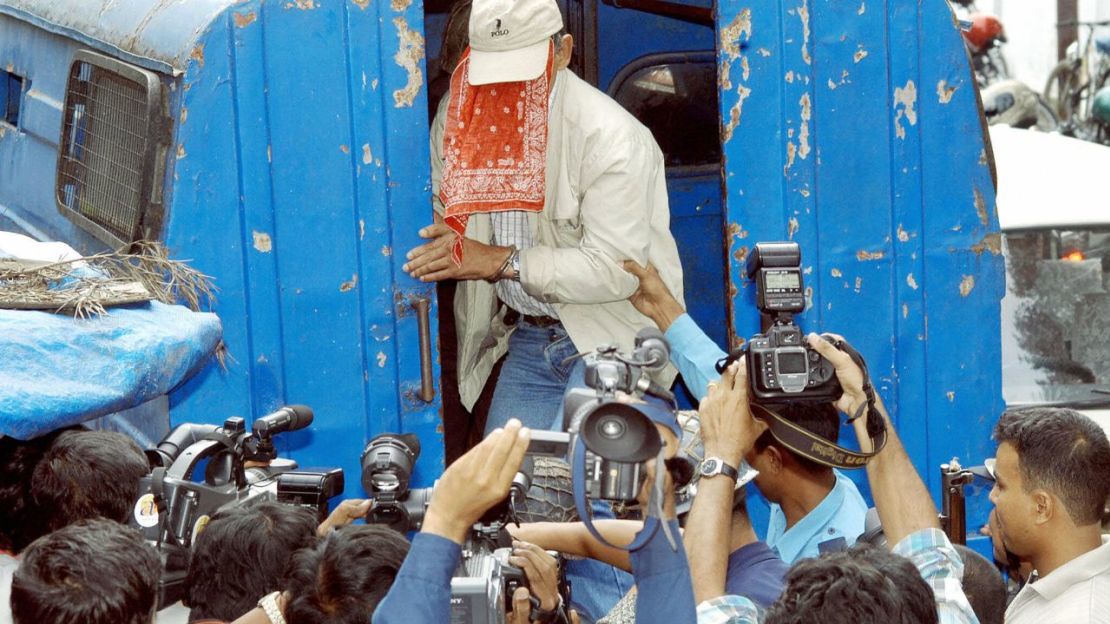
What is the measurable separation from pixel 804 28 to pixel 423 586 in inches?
106

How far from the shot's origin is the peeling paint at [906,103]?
4.48 metres

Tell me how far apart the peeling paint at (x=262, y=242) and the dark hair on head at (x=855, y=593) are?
2381 mm

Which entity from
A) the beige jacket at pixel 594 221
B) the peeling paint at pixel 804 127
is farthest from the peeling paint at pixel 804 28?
the beige jacket at pixel 594 221

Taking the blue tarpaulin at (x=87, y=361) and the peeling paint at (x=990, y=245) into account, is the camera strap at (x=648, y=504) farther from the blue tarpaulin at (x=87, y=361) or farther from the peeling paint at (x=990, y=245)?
the peeling paint at (x=990, y=245)

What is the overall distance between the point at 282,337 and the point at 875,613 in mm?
2510

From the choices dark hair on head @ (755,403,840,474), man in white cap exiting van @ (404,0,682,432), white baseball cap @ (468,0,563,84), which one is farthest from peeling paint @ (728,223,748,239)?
dark hair on head @ (755,403,840,474)

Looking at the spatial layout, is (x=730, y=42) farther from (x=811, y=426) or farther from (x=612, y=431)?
(x=612, y=431)

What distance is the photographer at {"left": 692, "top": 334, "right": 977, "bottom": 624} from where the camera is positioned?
2.32 metres

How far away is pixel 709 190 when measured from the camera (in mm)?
6234

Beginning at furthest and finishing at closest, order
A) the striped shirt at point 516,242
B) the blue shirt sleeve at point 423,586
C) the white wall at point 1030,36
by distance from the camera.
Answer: the white wall at point 1030,36 → the striped shirt at point 516,242 → the blue shirt sleeve at point 423,586

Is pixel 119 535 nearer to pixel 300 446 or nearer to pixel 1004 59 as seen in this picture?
pixel 300 446

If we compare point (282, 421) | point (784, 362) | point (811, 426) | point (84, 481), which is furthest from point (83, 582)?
point (811, 426)

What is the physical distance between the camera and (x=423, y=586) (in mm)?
2316

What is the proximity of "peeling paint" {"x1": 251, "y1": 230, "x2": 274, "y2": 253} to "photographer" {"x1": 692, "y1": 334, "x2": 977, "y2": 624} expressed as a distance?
5.91 feet
